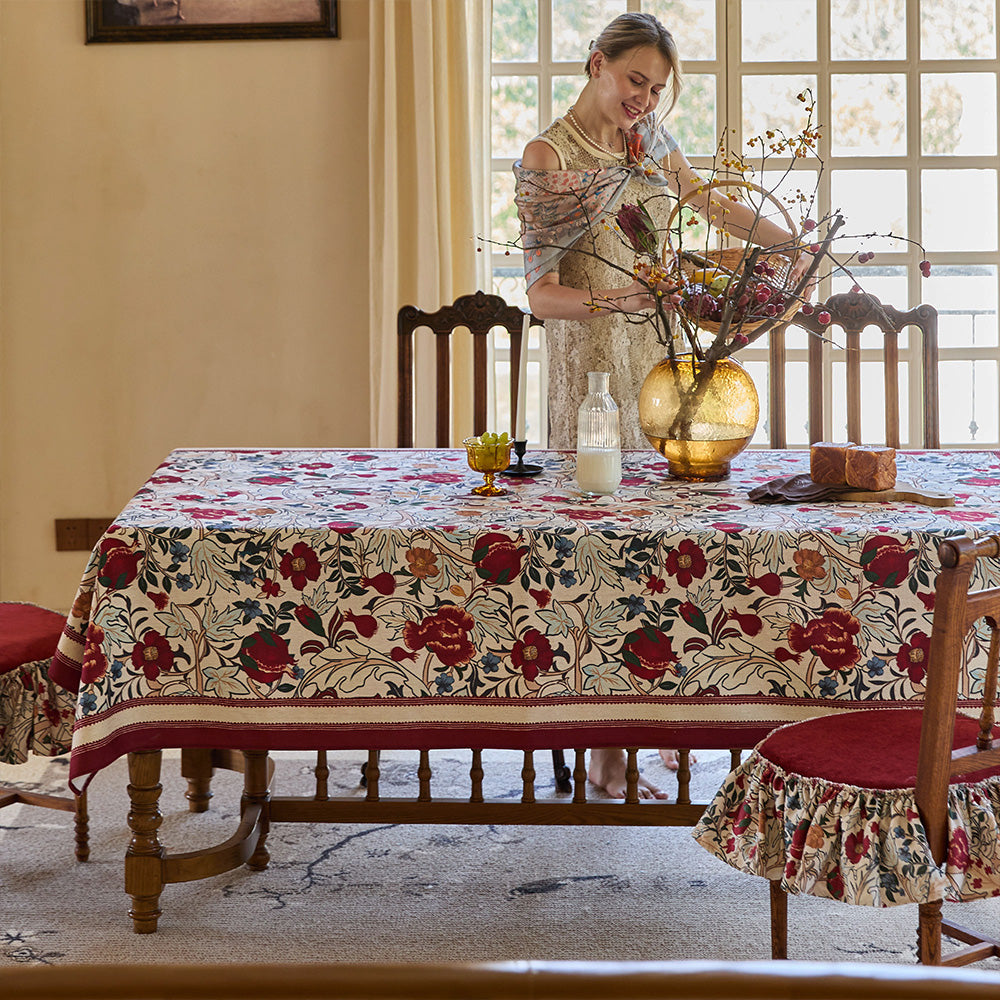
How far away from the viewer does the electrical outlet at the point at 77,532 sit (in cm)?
402

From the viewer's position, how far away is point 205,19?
380 centimetres

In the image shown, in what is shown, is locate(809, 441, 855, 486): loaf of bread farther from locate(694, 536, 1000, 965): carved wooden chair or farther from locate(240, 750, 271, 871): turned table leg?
locate(240, 750, 271, 871): turned table leg

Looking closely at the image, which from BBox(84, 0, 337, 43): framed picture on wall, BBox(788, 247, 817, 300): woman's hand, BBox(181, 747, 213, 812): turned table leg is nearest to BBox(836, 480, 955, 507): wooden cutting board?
BBox(788, 247, 817, 300): woman's hand

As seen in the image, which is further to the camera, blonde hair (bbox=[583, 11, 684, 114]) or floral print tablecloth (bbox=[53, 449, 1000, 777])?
blonde hair (bbox=[583, 11, 684, 114])

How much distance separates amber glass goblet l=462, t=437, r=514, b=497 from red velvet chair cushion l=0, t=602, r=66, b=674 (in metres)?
0.82

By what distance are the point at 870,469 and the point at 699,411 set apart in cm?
31

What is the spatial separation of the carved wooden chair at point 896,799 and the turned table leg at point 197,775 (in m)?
1.18

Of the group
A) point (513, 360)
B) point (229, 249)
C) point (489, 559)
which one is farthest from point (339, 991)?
point (229, 249)

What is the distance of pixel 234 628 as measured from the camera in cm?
178

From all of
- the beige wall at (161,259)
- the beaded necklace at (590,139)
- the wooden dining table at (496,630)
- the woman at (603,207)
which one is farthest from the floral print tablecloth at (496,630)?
the beige wall at (161,259)

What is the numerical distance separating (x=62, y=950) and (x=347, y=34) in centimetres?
294

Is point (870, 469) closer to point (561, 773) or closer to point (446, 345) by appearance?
point (561, 773)

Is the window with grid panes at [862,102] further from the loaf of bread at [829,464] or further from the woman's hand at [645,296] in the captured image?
the loaf of bread at [829,464]

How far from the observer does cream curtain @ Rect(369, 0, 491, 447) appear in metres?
3.69
